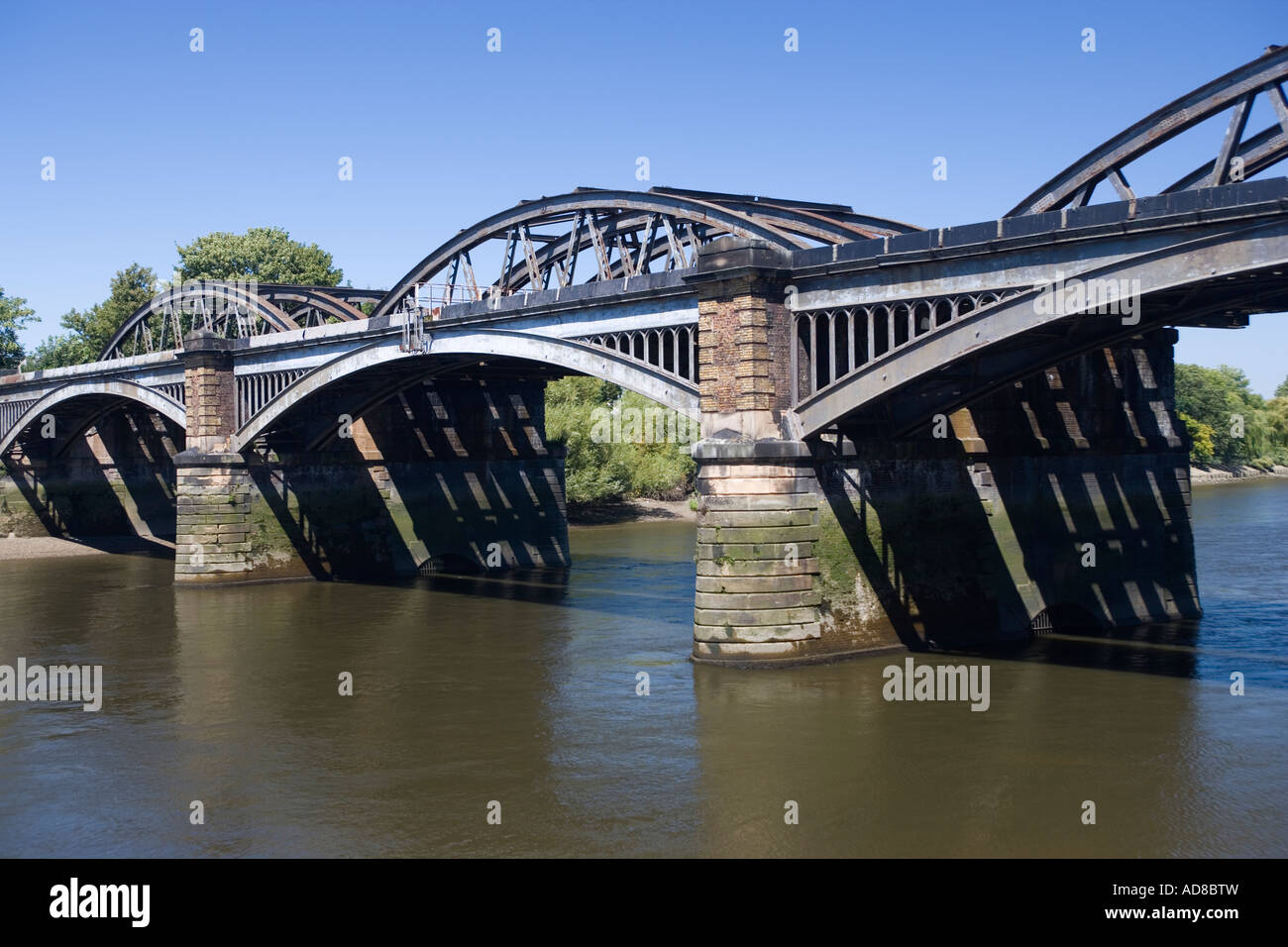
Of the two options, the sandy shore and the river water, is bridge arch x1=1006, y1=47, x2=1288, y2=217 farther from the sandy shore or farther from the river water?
the sandy shore

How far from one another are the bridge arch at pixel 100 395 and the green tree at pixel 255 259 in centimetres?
2238

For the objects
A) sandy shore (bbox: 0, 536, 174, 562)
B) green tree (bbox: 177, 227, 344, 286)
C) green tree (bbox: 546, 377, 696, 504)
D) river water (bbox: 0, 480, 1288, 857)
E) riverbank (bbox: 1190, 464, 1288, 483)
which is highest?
green tree (bbox: 177, 227, 344, 286)

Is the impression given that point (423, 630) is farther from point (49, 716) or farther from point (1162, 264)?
point (1162, 264)

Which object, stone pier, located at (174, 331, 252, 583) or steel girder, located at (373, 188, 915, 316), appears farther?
stone pier, located at (174, 331, 252, 583)

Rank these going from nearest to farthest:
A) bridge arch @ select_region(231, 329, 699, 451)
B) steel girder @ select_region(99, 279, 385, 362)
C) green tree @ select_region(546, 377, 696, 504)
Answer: bridge arch @ select_region(231, 329, 699, 451)
steel girder @ select_region(99, 279, 385, 362)
green tree @ select_region(546, 377, 696, 504)

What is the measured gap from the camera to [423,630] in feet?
109

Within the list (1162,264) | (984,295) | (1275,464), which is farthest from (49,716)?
(1275,464)

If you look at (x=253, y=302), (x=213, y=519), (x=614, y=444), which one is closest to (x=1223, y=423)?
(x=614, y=444)

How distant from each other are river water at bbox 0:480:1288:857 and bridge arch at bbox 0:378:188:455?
16.7 metres

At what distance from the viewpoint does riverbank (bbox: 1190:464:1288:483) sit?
110 meters

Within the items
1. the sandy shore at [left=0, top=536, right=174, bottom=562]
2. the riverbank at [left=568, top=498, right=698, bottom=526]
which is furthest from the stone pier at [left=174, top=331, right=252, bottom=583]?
the riverbank at [left=568, top=498, right=698, bottom=526]

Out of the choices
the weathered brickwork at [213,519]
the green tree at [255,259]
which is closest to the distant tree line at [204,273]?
the green tree at [255,259]

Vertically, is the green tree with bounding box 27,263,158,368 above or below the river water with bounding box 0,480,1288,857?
above
